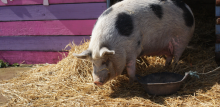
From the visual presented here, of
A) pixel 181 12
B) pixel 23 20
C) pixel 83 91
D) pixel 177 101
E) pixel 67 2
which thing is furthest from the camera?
pixel 23 20

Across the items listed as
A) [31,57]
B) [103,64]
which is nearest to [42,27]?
[31,57]

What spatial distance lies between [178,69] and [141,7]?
119 centimetres

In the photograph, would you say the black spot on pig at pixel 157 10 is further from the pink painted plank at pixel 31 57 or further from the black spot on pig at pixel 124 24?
the pink painted plank at pixel 31 57

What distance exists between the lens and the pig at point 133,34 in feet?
9.34

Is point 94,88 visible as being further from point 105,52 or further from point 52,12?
point 52,12

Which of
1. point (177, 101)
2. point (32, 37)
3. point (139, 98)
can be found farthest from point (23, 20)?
point (177, 101)

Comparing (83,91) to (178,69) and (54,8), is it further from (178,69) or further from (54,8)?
(54,8)

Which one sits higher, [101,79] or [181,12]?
[181,12]

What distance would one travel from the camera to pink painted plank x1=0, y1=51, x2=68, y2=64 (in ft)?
15.1

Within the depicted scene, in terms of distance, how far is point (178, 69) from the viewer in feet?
11.3

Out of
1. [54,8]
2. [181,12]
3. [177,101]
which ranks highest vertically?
[54,8]

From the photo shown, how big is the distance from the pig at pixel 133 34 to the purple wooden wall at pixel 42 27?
117 cm

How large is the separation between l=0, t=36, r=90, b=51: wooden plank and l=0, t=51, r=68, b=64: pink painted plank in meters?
0.09

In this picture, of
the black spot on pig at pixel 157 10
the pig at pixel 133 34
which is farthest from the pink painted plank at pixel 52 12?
the black spot on pig at pixel 157 10
